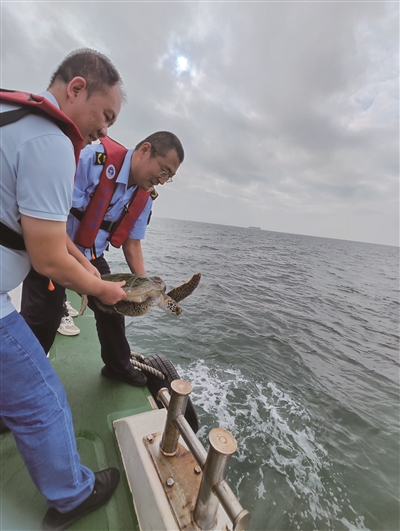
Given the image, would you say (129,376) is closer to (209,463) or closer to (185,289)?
(185,289)

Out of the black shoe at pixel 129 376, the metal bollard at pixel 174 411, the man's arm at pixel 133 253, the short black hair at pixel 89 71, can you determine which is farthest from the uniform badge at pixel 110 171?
the black shoe at pixel 129 376

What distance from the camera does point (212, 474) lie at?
50.4 inches

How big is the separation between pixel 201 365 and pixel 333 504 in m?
3.17

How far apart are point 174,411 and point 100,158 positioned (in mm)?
2229

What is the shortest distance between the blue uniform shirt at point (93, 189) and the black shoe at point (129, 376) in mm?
1349

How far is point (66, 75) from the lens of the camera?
1.38m

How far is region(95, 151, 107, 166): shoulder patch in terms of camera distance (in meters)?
2.39

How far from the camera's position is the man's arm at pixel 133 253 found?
9.94 feet

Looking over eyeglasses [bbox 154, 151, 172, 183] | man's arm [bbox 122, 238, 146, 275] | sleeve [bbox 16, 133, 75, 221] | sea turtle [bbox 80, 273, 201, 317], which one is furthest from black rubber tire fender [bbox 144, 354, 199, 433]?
sleeve [bbox 16, 133, 75, 221]

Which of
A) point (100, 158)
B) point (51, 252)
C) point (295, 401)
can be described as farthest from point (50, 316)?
point (295, 401)

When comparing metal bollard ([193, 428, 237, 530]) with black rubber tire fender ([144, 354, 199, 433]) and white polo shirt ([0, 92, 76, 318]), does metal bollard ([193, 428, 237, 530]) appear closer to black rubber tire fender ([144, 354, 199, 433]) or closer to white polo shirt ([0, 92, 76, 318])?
white polo shirt ([0, 92, 76, 318])

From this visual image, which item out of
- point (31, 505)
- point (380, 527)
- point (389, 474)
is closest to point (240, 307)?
point (389, 474)

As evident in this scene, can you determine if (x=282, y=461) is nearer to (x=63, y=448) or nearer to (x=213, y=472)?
(x=213, y=472)

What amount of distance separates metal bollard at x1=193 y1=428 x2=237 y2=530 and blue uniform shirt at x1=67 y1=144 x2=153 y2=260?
205 centimetres
